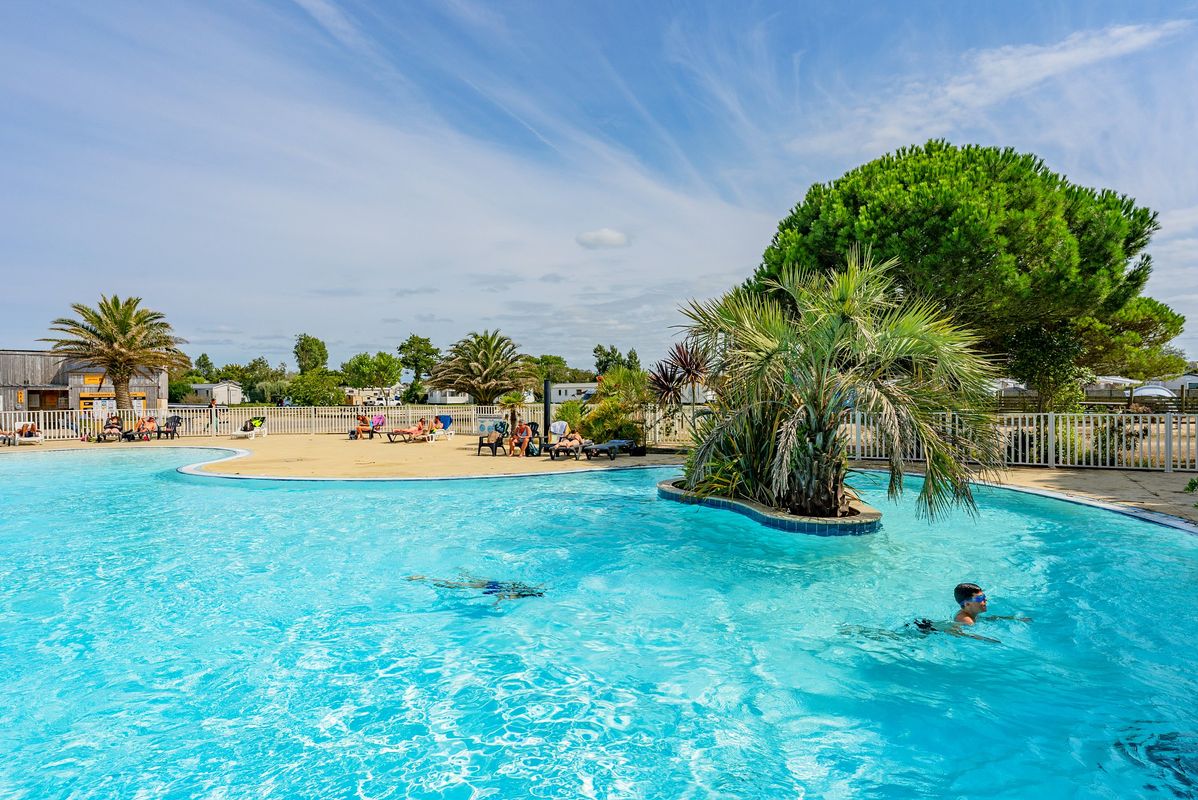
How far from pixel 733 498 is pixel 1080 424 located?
901 centimetres

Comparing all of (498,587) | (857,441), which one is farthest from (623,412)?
(498,587)

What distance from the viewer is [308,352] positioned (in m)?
98.4

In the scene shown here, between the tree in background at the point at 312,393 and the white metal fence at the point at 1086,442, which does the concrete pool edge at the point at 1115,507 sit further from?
the tree in background at the point at 312,393

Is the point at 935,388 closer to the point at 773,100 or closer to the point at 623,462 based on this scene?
the point at 623,462

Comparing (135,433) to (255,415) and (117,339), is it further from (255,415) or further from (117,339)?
(117,339)

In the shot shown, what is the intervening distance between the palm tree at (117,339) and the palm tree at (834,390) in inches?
1206

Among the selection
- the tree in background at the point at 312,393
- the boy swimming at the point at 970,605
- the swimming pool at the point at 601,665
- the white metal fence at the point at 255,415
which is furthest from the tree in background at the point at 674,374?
the tree in background at the point at 312,393

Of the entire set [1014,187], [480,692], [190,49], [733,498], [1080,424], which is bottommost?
[480,692]

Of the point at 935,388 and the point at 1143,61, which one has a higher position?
the point at 1143,61

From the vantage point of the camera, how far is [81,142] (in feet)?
43.8

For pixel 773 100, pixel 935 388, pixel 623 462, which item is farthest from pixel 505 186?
pixel 935 388

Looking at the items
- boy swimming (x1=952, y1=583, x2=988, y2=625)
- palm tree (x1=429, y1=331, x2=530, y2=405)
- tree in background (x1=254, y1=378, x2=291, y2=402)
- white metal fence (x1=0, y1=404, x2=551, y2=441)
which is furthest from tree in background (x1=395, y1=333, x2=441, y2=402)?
boy swimming (x1=952, y1=583, x2=988, y2=625)

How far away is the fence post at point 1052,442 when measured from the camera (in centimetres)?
1249

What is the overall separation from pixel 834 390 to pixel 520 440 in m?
11.0
